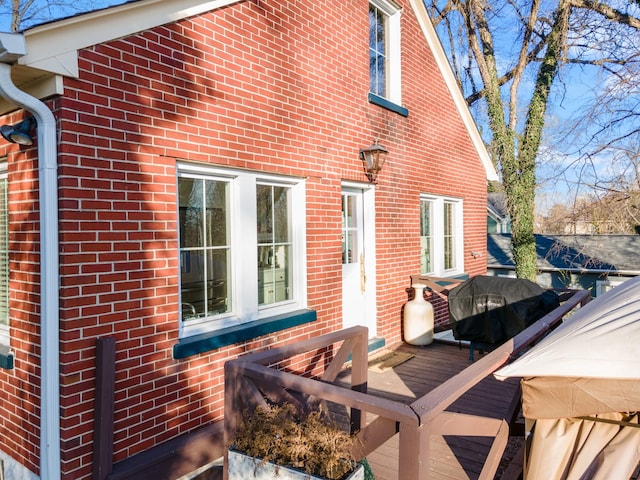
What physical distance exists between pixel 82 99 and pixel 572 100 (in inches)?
434

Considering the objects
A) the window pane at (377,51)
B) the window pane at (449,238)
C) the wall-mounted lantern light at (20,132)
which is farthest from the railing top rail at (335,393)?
the window pane at (449,238)

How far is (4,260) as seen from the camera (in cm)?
358

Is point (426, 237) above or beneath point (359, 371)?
above

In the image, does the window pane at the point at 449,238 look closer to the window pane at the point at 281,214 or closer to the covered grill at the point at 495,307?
the covered grill at the point at 495,307

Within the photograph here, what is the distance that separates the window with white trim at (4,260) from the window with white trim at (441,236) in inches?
214

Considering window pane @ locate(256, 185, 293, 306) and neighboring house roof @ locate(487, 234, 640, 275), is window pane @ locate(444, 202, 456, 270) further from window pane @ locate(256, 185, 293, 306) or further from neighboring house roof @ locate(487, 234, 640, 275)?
neighboring house roof @ locate(487, 234, 640, 275)

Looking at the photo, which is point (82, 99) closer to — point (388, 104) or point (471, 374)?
point (471, 374)

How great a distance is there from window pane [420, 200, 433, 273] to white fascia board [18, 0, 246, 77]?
484 cm

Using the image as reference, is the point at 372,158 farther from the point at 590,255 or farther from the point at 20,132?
the point at 590,255

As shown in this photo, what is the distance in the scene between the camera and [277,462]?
2311 mm

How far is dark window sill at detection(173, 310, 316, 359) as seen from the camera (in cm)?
360

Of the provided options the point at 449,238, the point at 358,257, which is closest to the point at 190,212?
the point at 358,257

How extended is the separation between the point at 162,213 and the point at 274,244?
1.35 meters

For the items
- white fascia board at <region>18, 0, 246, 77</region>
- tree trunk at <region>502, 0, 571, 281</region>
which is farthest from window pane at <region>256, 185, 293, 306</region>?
tree trunk at <region>502, 0, 571, 281</region>
